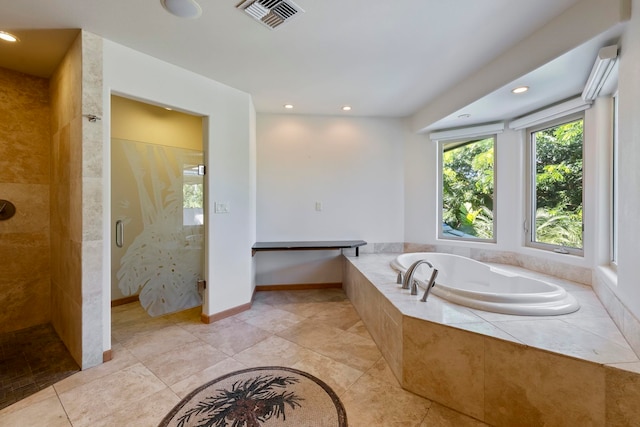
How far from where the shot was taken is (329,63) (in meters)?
2.17

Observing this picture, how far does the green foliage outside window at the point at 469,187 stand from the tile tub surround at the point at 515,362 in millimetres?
1369

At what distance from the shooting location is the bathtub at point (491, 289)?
161cm

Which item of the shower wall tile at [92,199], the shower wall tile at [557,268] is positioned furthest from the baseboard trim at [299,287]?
the shower wall tile at [557,268]

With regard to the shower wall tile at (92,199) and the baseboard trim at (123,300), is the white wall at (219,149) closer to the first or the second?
the shower wall tile at (92,199)

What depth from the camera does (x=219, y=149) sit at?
2.53m

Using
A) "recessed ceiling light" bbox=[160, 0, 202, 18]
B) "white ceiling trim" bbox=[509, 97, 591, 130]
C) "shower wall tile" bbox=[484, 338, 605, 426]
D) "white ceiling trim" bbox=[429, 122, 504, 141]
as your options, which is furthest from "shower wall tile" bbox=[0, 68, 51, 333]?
"white ceiling trim" bbox=[509, 97, 591, 130]

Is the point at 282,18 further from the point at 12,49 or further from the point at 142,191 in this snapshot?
the point at 12,49

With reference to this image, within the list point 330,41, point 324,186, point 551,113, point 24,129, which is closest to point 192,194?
point 24,129

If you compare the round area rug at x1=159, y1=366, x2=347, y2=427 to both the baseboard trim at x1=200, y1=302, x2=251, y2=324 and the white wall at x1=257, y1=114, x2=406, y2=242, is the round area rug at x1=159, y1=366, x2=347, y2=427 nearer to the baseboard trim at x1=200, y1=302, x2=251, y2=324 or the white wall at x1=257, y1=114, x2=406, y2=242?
the baseboard trim at x1=200, y1=302, x2=251, y2=324

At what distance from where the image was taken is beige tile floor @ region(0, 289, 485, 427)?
140 cm

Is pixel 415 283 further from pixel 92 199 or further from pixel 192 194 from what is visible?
pixel 92 199

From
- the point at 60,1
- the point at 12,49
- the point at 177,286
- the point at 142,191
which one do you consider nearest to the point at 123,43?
the point at 60,1

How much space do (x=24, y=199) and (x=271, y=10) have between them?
272 centimetres

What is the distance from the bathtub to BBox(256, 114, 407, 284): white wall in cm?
81
